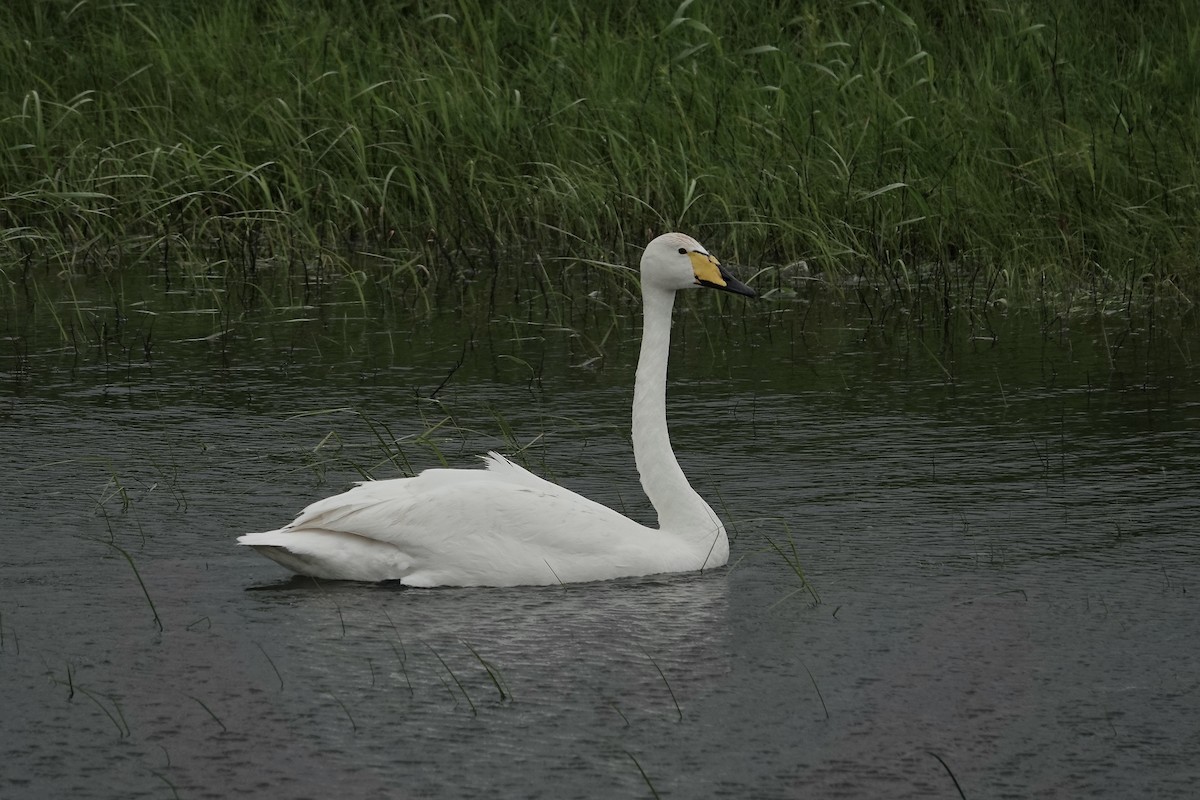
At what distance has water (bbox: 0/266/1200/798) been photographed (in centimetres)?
487

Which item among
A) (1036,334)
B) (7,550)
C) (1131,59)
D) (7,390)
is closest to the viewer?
(7,550)

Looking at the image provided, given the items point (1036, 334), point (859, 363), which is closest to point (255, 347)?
point (859, 363)

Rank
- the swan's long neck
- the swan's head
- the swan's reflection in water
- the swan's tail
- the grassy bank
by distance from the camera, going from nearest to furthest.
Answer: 1. the swan's reflection in water
2. the swan's tail
3. the swan's long neck
4. the swan's head
5. the grassy bank

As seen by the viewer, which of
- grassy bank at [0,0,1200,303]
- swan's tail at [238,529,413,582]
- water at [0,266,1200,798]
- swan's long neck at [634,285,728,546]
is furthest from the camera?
grassy bank at [0,0,1200,303]

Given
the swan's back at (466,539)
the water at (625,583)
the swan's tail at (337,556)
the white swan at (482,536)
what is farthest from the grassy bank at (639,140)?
the swan's tail at (337,556)

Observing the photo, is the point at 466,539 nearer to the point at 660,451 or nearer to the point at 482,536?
the point at 482,536

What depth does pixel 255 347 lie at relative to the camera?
32.5 ft

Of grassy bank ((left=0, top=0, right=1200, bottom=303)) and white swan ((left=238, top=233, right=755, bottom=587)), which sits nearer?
white swan ((left=238, top=233, right=755, bottom=587))

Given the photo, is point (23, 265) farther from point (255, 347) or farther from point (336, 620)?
point (336, 620)

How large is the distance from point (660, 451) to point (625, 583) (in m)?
0.56

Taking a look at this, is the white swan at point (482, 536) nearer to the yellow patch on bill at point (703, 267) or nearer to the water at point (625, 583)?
the water at point (625, 583)

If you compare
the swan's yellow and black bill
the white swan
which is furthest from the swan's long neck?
the swan's yellow and black bill

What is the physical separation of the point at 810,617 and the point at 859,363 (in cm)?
372

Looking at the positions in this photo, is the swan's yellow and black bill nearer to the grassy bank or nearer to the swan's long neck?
the swan's long neck
